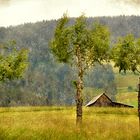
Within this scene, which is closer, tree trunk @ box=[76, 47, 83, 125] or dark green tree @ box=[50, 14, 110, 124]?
tree trunk @ box=[76, 47, 83, 125]

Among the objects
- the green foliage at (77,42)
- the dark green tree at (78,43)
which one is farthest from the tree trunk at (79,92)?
the green foliage at (77,42)

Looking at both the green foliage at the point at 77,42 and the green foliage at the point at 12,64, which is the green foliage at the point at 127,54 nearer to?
the green foliage at the point at 77,42

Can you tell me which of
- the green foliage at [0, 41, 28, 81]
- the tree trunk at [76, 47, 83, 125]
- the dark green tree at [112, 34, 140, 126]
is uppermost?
the dark green tree at [112, 34, 140, 126]

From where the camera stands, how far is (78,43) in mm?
39156

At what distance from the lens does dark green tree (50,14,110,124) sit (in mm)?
39062

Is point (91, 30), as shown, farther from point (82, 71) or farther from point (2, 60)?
point (2, 60)

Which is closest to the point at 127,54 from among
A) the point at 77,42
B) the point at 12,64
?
the point at 77,42

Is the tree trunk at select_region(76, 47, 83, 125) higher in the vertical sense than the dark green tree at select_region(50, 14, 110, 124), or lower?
lower

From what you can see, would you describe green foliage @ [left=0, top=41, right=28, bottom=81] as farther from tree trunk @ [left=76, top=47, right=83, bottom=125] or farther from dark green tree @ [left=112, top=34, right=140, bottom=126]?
dark green tree @ [left=112, top=34, right=140, bottom=126]

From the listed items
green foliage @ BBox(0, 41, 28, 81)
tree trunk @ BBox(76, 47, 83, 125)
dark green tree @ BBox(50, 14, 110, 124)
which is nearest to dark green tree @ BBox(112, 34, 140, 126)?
dark green tree @ BBox(50, 14, 110, 124)

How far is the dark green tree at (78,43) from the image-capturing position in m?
Answer: 39.1

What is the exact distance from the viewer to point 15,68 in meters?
35.7

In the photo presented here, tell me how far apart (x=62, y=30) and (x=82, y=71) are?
16.0ft

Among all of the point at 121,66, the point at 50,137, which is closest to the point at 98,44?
the point at 121,66
